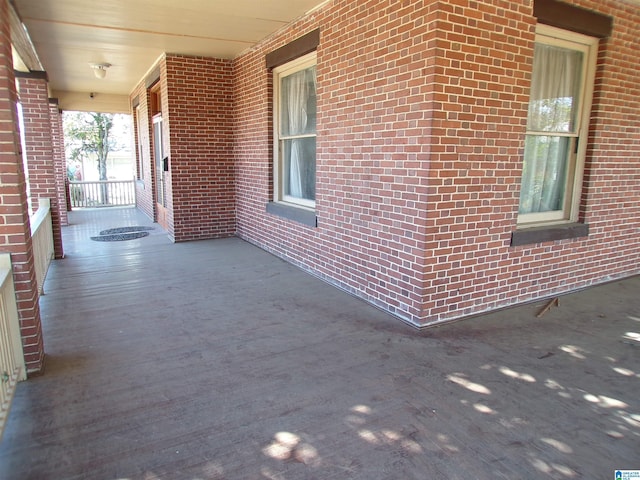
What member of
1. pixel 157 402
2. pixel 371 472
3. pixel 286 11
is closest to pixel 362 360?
pixel 371 472

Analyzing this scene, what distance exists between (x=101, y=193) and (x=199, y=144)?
8130 mm

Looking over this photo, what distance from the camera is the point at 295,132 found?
6.05 metres

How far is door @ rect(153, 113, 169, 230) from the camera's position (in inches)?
327

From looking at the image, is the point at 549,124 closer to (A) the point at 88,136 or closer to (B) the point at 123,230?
(B) the point at 123,230

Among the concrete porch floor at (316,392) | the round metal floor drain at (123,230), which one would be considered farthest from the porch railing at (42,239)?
the round metal floor drain at (123,230)

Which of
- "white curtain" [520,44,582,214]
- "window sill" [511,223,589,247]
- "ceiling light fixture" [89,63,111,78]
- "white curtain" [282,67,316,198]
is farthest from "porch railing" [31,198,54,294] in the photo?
"white curtain" [520,44,582,214]

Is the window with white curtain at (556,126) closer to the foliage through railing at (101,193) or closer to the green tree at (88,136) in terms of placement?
the foliage through railing at (101,193)

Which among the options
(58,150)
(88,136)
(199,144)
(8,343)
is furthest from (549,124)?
(88,136)

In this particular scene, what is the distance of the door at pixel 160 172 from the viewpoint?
8.30 metres

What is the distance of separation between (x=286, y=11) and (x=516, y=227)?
355 cm

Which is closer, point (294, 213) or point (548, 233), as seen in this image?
point (548, 233)

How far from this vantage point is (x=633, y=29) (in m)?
4.73

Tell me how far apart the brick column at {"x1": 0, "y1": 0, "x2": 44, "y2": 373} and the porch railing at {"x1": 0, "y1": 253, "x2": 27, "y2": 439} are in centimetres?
6

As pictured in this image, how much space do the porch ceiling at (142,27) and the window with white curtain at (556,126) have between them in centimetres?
251
